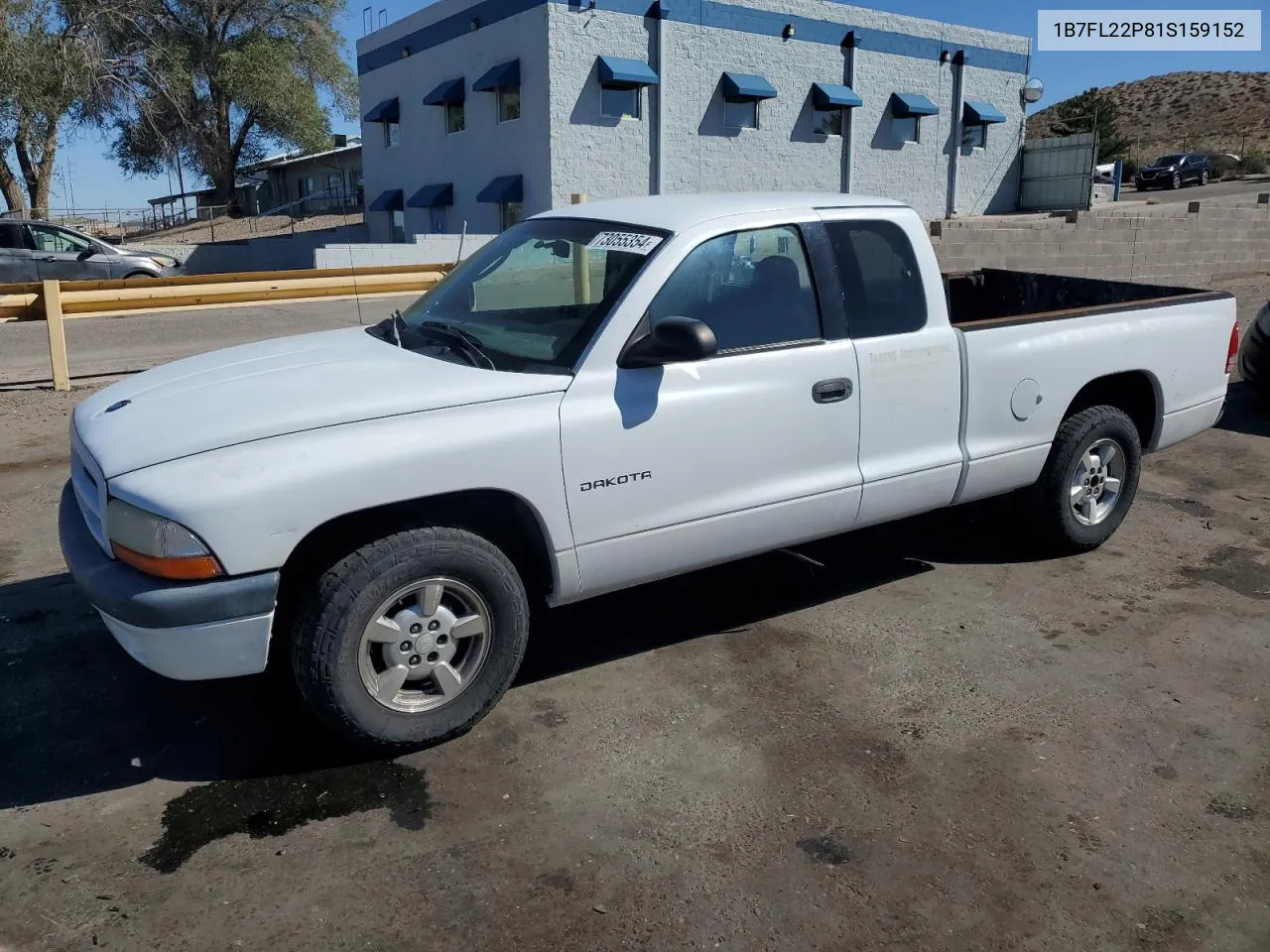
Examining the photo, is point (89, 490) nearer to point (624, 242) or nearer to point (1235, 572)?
point (624, 242)

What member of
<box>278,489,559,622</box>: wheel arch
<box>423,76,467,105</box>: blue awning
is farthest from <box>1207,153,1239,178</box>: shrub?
<box>278,489,559,622</box>: wheel arch

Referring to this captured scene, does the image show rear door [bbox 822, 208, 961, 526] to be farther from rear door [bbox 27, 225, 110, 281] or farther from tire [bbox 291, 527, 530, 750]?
rear door [bbox 27, 225, 110, 281]

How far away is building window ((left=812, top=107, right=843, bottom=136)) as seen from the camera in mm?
29875

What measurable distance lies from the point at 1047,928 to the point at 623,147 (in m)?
25.3

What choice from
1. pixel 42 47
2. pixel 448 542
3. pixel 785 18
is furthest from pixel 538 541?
pixel 42 47

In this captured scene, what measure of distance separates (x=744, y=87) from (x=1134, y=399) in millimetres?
23123

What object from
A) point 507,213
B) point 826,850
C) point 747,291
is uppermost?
point 507,213

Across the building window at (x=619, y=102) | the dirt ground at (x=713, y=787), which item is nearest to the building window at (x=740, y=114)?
the building window at (x=619, y=102)

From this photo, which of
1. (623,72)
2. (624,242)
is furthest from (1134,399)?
(623,72)

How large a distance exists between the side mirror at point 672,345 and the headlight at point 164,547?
5.18 ft

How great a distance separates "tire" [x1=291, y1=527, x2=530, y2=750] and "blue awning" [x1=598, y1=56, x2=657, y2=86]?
23.3 m

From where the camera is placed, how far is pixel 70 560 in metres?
3.70

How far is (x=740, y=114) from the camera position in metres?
28.3

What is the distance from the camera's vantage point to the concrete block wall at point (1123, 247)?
14.8 meters
